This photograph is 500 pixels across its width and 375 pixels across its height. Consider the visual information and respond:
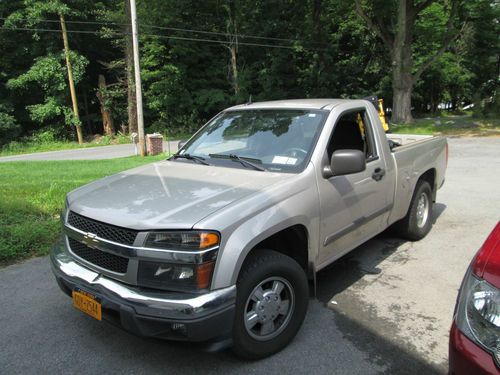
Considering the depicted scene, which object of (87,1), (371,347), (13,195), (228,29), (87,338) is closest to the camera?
(371,347)

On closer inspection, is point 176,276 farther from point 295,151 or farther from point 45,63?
point 45,63

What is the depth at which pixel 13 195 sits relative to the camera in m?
7.38

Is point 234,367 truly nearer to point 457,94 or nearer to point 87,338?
point 87,338

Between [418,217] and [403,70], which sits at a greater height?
[403,70]

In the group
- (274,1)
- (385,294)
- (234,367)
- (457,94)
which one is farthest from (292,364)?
(457,94)

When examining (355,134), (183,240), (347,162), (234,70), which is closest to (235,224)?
(183,240)

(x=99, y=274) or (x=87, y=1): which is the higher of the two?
(x=87, y=1)

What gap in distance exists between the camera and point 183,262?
2.54m

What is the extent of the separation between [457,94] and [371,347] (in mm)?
48705

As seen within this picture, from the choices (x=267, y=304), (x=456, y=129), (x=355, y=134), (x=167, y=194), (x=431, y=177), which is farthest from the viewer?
(x=456, y=129)

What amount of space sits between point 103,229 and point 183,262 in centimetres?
70

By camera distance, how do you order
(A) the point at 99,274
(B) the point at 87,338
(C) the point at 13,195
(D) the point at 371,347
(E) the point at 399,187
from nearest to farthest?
(A) the point at 99,274
(D) the point at 371,347
(B) the point at 87,338
(E) the point at 399,187
(C) the point at 13,195

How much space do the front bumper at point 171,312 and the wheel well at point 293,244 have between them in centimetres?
74

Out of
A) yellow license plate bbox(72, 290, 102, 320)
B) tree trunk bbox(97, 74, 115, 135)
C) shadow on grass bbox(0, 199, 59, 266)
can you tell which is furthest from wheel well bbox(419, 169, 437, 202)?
tree trunk bbox(97, 74, 115, 135)
